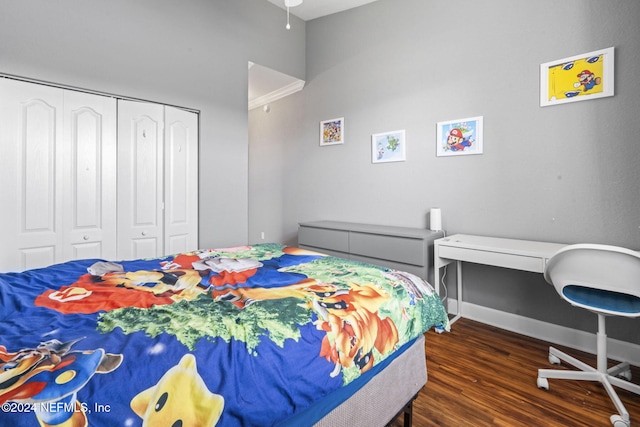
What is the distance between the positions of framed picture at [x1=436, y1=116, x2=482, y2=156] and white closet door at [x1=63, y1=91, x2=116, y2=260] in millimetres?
2962

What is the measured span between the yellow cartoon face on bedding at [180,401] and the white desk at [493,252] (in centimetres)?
216

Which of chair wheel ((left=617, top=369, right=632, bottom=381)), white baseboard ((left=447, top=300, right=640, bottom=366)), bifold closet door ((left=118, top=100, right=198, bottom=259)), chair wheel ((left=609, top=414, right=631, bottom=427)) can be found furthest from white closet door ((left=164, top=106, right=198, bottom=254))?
chair wheel ((left=617, top=369, right=632, bottom=381))

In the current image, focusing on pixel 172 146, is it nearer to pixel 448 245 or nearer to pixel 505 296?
pixel 448 245

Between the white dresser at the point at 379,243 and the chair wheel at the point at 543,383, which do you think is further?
the white dresser at the point at 379,243

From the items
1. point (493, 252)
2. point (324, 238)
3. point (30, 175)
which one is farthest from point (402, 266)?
point (30, 175)

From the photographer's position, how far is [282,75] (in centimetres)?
412

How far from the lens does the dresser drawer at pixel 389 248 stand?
278 centimetres

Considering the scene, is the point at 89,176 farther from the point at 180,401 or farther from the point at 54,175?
the point at 180,401

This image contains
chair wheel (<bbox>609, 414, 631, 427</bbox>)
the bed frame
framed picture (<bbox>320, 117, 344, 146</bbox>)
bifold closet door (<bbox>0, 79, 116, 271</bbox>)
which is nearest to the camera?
the bed frame

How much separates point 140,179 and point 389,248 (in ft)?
7.80

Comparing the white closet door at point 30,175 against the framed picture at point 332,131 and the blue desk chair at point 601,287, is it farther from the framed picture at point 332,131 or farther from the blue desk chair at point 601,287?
the blue desk chair at point 601,287

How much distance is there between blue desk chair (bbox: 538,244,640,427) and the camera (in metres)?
1.57

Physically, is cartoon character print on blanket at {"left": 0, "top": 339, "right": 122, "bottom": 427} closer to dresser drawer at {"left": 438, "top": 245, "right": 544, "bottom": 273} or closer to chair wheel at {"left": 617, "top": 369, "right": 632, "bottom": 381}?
dresser drawer at {"left": 438, "top": 245, "right": 544, "bottom": 273}

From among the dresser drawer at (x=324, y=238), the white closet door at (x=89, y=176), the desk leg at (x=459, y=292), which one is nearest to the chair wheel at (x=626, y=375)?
the desk leg at (x=459, y=292)
